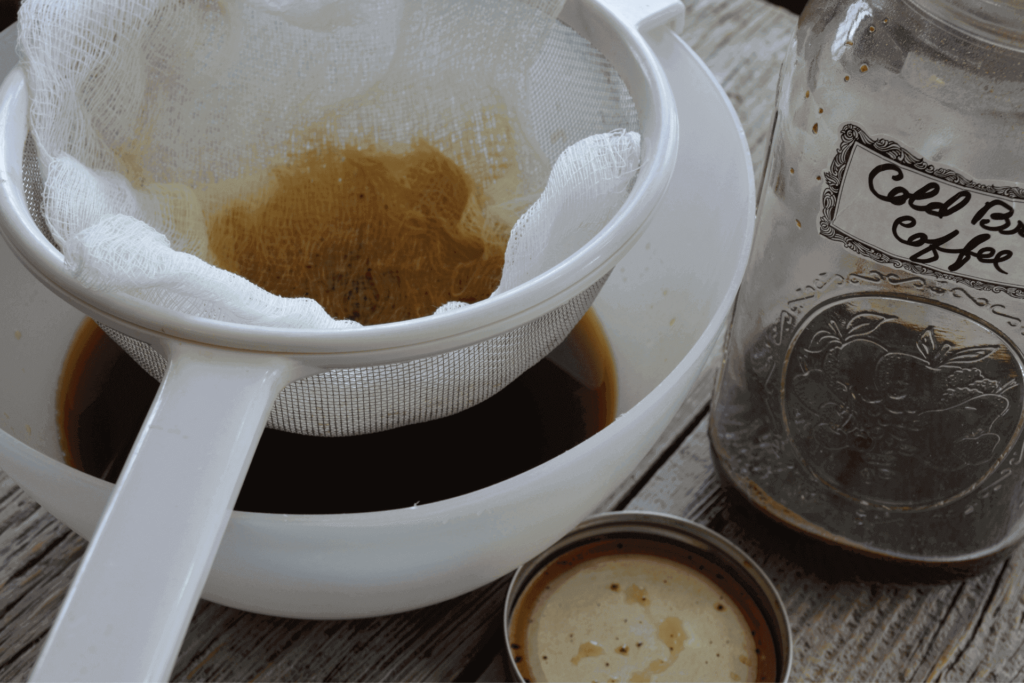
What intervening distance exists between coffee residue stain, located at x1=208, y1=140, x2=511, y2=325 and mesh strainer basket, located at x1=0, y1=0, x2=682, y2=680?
96 millimetres

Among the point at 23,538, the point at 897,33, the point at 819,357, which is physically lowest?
the point at 23,538

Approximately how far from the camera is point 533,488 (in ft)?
1.06

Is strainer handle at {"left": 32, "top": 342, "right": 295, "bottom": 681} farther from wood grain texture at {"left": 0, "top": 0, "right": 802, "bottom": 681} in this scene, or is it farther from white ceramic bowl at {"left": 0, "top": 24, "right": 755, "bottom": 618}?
wood grain texture at {"left": 0, "top": 0, "right": 802, "bottom": 681}

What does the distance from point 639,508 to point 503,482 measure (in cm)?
17

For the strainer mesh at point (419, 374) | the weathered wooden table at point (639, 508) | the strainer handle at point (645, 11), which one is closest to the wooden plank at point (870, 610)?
the weathered wooden table at point (639, 508)

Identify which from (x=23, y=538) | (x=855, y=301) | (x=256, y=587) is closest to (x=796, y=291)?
(x=855, y=301)

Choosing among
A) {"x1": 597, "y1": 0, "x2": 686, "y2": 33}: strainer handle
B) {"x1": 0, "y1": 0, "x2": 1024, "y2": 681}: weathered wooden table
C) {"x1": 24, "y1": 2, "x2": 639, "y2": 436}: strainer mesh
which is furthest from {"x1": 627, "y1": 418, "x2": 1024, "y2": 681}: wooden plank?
{"x1": 597, "y1": 0, "x2": 686, "y2": 33}: strainer handle

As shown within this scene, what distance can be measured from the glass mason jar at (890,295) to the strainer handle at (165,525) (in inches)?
9.7

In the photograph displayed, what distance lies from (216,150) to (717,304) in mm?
296

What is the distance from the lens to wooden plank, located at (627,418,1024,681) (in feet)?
1.40

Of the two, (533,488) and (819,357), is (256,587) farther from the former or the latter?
(819,357)

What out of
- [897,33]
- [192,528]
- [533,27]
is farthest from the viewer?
[533,27]

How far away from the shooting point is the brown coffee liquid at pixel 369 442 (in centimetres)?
42

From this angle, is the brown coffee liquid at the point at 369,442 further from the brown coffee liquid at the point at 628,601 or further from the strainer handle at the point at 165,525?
the strainer handle at the point at 165,525
